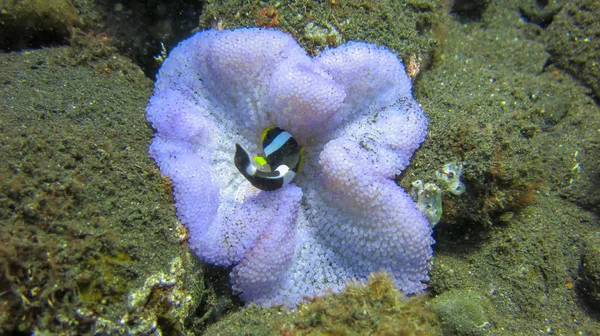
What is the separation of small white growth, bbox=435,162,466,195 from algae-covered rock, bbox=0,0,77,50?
400cm

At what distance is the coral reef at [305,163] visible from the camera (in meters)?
2.96

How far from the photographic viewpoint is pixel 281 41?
3303mm

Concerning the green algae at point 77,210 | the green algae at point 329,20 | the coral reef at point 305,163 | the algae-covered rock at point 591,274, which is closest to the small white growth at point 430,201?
the coral reef at point 305,163

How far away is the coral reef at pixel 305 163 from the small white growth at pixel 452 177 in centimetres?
35

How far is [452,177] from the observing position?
3.26m

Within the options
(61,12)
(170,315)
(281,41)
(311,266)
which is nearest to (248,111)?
(281,41)

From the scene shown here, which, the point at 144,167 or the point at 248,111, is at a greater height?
the point at 248,111

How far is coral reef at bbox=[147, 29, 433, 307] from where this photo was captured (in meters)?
2.96

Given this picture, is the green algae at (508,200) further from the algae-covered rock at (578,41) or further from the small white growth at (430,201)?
the algae-covered rock at (578,41)

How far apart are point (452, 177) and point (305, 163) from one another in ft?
4.45

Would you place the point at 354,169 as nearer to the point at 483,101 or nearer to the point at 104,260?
the point at 483,101

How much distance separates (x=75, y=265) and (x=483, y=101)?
12.4 feet

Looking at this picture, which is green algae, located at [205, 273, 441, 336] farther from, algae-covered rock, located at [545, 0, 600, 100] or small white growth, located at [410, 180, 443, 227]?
algae-covered rock, located at [545, 0, 600, 100]

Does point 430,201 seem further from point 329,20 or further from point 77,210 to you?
point 77,210
